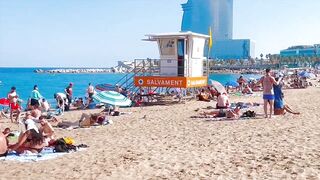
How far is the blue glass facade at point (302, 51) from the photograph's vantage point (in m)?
168

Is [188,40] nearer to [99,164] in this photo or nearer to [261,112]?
[261,112]

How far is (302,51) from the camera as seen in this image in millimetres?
174500

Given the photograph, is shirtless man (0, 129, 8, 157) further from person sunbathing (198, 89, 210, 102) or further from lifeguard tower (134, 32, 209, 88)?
person sunbathing (198, 89, 210, 102)

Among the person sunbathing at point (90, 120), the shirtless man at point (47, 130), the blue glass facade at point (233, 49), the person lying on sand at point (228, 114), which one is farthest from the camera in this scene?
the blue glass facade at point (233, 49)

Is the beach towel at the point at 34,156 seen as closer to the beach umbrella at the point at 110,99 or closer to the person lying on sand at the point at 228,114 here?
the beach umbrella at the point at 110,99

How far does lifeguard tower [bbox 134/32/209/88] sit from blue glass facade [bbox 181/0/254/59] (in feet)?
522

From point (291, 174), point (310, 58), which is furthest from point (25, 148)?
point (310, 58)

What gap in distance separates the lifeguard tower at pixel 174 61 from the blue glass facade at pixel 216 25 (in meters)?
159

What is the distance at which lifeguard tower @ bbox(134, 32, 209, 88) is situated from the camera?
20766 millimetres

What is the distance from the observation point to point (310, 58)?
481 feet

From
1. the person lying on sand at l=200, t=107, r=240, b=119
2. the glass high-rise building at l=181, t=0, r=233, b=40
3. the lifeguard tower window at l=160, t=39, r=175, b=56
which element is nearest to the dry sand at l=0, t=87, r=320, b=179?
the person lying on sand at l=200, t=107, r=240, b=119

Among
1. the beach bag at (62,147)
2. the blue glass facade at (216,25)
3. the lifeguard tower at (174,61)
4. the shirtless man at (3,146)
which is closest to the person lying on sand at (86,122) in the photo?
the beach bag at (62,147)

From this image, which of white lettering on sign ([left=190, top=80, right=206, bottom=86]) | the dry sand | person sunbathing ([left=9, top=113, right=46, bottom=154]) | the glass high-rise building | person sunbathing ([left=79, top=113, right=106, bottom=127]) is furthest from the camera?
the glass high-rise building

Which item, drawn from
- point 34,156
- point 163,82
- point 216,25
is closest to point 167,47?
point 163,82
